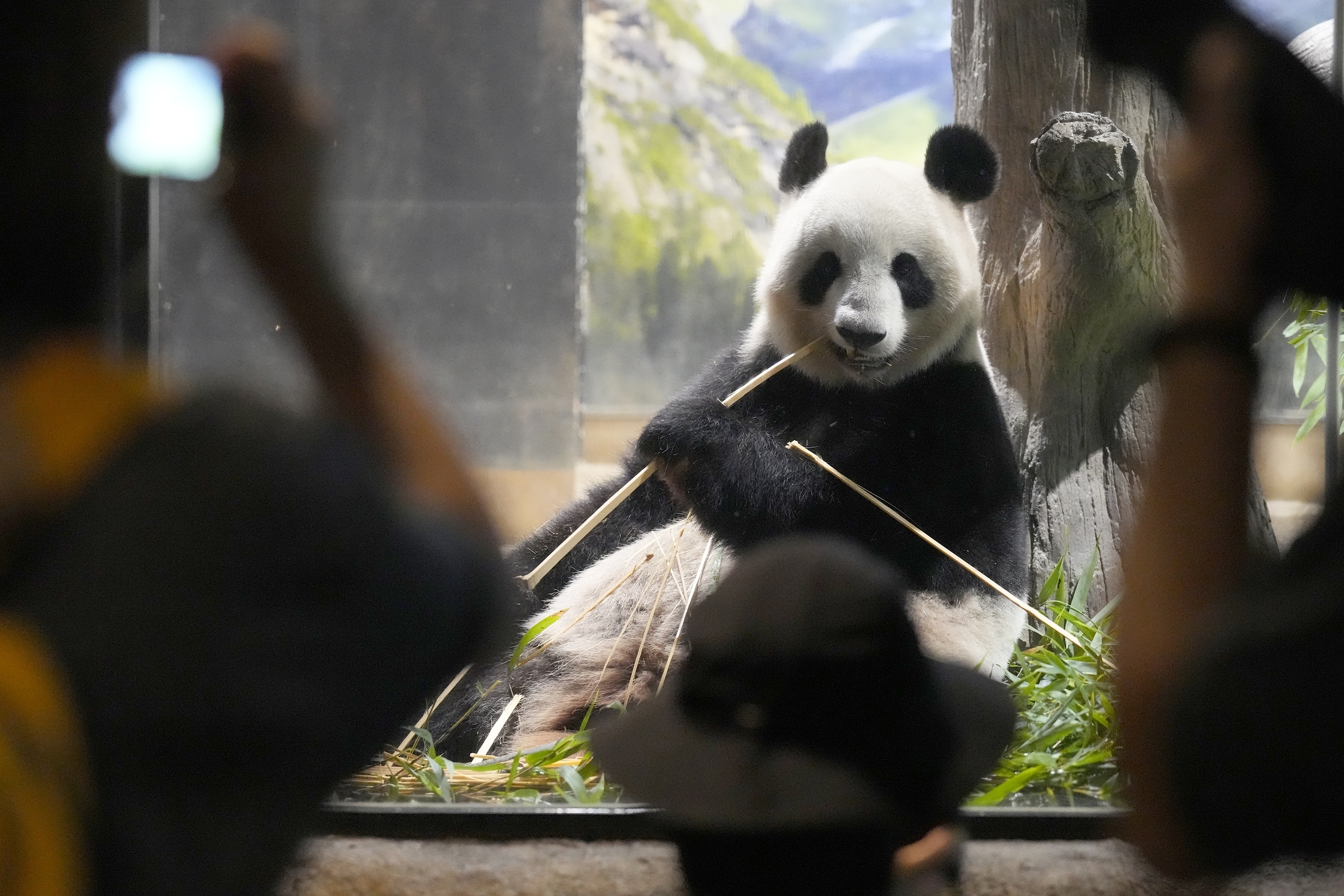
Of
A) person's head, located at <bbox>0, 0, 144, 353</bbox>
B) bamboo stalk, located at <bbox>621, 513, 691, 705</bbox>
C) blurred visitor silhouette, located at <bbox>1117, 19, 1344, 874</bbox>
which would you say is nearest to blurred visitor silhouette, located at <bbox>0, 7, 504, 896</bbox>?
person's head, located at <bbox>0, 0, 144, 353</bbox>

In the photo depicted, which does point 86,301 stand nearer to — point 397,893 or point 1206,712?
point 397,893

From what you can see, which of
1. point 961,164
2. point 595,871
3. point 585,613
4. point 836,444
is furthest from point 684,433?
point 595,871

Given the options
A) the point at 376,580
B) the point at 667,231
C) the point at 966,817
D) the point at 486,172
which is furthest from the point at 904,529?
the point at 376,580

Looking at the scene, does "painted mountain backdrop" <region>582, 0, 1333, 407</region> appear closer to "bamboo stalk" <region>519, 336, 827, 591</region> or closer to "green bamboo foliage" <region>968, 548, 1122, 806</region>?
"bamboo stalk" <region>519, 336, 827, 591</region>

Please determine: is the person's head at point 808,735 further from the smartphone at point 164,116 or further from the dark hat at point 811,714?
the smartphone at point 164,116

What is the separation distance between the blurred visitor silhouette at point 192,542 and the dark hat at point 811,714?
10.4 inches

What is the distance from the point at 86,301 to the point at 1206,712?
105 cm

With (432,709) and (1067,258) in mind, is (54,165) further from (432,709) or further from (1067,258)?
(1067,258)

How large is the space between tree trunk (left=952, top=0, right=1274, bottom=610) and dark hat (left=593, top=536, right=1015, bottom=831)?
14.1 inches

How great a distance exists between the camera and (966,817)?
4.12ft

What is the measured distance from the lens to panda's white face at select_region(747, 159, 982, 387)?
169cm

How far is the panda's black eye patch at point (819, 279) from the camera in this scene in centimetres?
171

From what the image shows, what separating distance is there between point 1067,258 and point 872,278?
0.32 m

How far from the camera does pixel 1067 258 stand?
5.67ft
